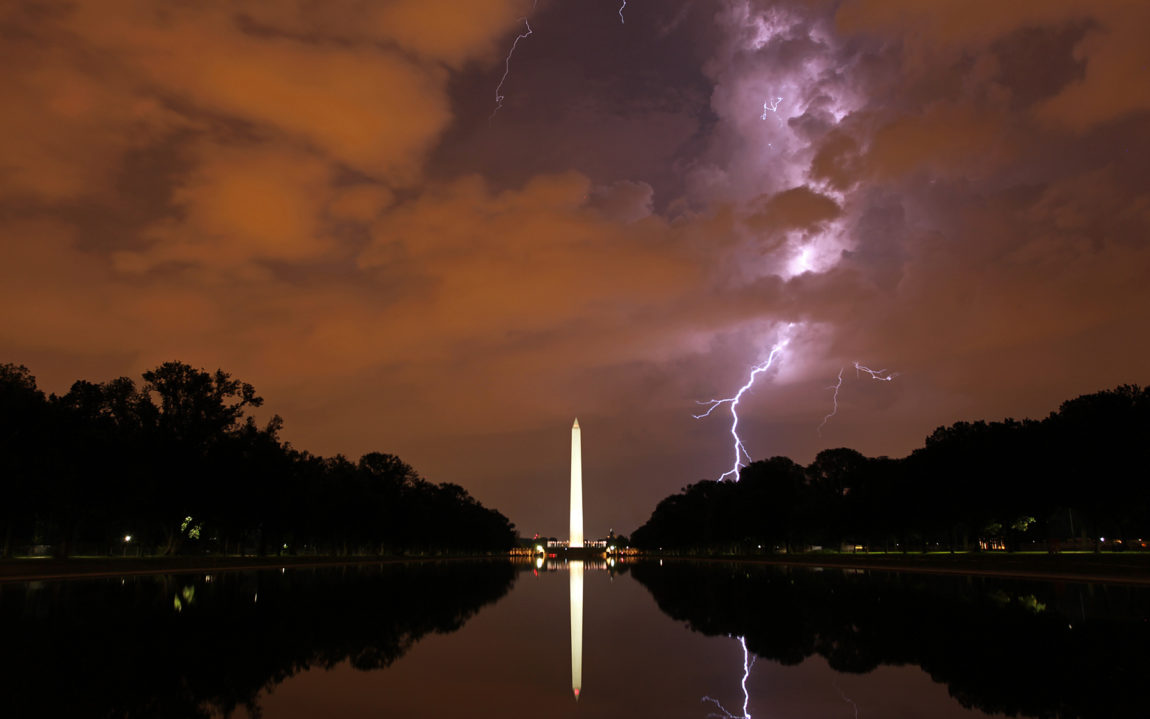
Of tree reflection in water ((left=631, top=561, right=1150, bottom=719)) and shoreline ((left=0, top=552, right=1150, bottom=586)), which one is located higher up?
shoreline ((left=0, top=552, right=1150, bottom=586))

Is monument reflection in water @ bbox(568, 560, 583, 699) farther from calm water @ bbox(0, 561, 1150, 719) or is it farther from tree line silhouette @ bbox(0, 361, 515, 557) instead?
tree line silhouette @ bbox(0, 361, 515, 557)

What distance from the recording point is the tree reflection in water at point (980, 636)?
12570mm

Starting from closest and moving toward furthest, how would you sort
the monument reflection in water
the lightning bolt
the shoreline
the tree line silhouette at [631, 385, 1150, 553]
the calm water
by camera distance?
the lightning bolt → the calm water → the monument reflection in water → the shoreline → the tree line silhouette at [631, 385, 1150, 553]

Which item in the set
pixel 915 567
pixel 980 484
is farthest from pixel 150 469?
pixel 980 484

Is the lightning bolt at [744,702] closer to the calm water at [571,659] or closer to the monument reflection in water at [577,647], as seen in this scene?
the calm water at [571,659]

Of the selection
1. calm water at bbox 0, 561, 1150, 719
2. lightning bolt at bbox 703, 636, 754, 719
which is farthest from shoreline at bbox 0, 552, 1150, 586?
lightning bolt at bbox 703, 636, 754, 719

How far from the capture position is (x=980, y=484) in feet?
243

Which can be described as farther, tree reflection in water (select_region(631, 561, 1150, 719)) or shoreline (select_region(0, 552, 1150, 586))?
shoreline (select_region(0, 552, 1150, 586))

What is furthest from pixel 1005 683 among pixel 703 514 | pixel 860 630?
pixel 703 514

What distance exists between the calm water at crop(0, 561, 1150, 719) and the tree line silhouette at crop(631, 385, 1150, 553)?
37143 millimetres

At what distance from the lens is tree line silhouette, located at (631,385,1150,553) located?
204 feet

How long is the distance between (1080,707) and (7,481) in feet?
198

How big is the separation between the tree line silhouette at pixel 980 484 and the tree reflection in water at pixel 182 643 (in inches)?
2120

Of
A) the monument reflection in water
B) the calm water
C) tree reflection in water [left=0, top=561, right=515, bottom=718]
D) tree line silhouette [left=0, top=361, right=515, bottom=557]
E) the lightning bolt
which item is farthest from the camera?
tree line silhouette [left=0, top=361, right=515, bottom=557]
